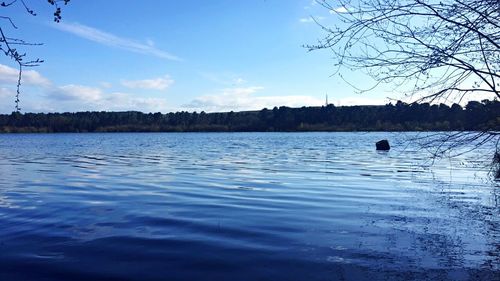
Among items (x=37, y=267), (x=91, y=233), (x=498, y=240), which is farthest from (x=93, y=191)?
(x=498, y=240)

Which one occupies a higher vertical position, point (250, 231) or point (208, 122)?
point (208, 122)

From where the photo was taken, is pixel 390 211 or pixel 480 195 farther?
pixel 480 195

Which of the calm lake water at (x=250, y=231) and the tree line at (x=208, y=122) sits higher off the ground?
the tree line at (x=208, y=122)

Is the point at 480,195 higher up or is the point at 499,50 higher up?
the point at 499,50

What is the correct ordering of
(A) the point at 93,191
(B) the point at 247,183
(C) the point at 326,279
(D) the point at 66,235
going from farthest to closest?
(B) the point at 247,183, (A) the point at 93,191, (D) the point at 66,235, (C) the point at 326,279

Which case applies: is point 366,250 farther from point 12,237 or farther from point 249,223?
point 12,237

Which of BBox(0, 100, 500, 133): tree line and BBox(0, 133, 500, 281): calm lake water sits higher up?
BBox(0, 100, 500, 133): tree line

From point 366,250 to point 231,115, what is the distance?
184292 millimetres

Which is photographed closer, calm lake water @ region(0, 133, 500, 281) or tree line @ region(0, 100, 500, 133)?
calm lake water @ region(0, 133, 500, 281)

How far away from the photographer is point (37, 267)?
757cm

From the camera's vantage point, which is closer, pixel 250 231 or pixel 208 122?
pixel 250 231

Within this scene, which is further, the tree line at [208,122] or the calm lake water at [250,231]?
the tree line at [208,122]

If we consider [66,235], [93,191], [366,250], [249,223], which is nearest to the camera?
[366,250]

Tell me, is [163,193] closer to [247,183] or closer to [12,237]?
[247,183]
